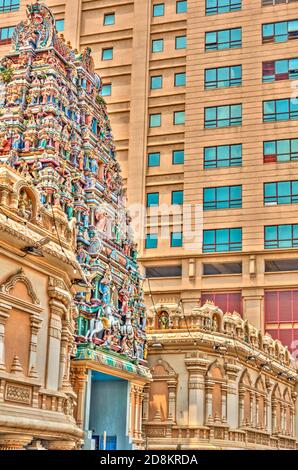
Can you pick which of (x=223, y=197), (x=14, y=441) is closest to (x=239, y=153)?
(x=223, y=197)

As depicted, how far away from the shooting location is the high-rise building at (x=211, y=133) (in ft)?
213

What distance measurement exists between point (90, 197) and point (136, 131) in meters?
38.7

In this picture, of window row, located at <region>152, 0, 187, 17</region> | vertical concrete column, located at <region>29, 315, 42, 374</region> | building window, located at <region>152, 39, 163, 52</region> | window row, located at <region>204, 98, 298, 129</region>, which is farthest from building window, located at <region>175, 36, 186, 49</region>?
vertical concrete column, located at <region>29, 315, 42, 374</region>

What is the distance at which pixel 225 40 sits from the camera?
7144cm

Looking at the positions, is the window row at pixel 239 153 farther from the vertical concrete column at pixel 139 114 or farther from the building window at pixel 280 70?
the building window at pixel 280 70

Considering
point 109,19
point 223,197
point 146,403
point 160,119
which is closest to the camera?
point 146,403

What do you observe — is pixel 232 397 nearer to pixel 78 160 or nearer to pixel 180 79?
pixel 78 160

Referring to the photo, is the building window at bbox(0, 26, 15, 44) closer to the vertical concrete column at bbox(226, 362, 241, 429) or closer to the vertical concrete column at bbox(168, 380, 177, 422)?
the vertical concrete column at bbox(226, 362, 241, 429)

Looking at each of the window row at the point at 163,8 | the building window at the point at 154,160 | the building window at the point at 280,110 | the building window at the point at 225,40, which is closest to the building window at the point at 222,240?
the building window at the point at 154,160

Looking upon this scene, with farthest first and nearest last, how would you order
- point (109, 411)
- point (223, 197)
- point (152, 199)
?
1. point (152, 199)
2. point (223, 197)
3. point (109, 411)

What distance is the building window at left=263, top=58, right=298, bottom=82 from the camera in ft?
225

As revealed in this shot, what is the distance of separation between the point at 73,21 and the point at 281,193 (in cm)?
2827

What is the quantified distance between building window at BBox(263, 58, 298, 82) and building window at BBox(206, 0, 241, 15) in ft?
22.1
